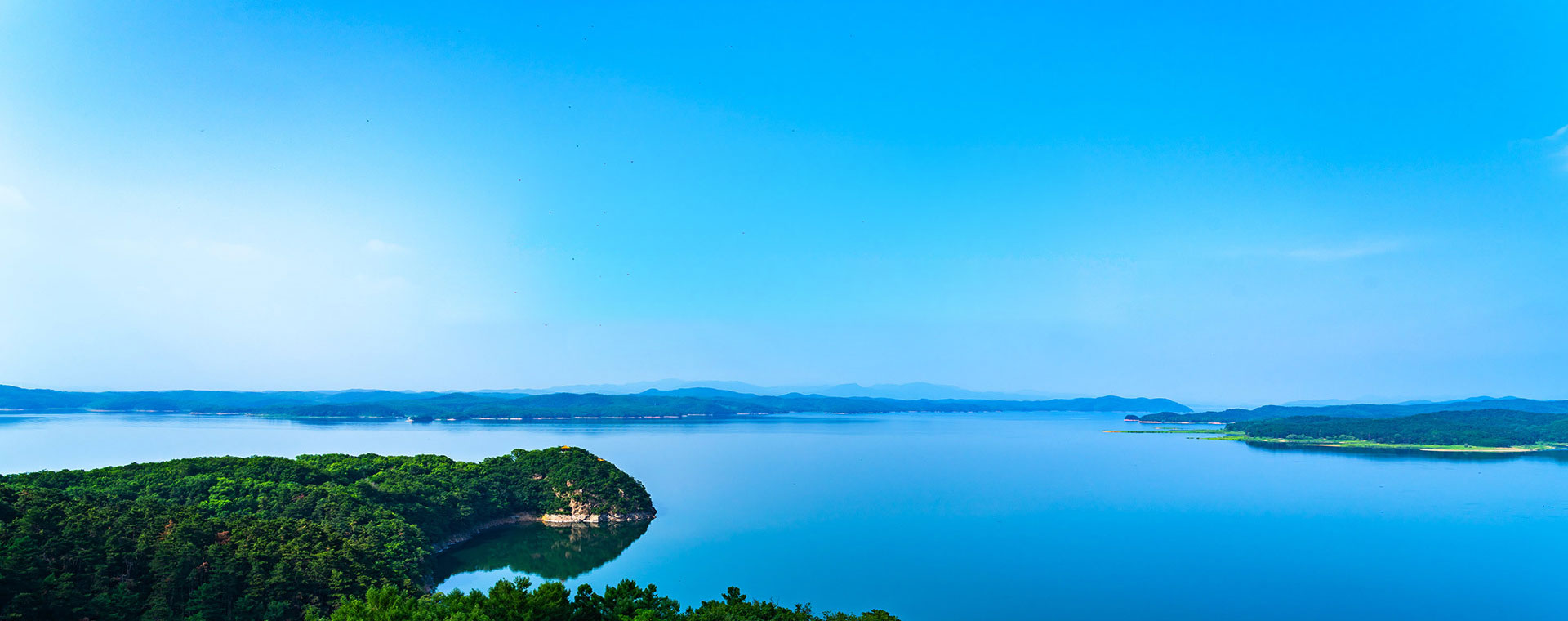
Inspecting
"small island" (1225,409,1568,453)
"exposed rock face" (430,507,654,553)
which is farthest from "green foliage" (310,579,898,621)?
"small island" (1225,409,1568,453)

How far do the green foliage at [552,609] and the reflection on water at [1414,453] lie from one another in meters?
62.8

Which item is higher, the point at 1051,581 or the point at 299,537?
the point at 299,537

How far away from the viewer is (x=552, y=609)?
41.7 ft

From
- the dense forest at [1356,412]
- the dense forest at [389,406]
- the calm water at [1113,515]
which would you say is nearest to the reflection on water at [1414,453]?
the calm water at [1113,515]

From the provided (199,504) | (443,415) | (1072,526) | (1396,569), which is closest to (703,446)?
(1072,526)

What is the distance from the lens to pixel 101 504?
58.2ft

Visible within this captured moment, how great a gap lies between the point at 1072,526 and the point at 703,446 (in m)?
40.1

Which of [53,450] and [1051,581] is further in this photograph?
[53,450]

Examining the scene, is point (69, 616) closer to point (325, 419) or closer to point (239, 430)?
point (239, 430)

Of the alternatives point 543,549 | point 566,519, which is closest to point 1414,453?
point 566,519

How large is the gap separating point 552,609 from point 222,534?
31.7 feet

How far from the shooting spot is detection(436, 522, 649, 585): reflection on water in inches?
926

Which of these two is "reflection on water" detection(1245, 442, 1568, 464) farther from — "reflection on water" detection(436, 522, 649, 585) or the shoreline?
"reflection on water" detection(436, 522, 649, 585)

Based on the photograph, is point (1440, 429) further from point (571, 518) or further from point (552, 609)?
point (552, 609)
